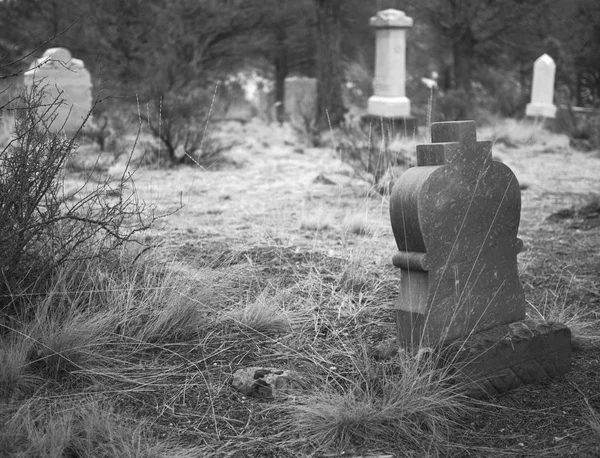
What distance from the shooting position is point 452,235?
3410 mm

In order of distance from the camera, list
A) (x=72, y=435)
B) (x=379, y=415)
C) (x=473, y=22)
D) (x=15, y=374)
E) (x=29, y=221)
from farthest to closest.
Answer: (x=473, y=22) < (x=29, y=221) < (x=15, y=374) < (x=379, y=415) < (x=72, y=435)

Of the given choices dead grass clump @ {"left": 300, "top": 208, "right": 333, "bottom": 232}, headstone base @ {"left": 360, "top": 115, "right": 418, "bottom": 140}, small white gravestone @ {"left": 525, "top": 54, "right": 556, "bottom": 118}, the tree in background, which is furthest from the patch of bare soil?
the tree in background

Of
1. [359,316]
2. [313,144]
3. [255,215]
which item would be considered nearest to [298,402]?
[359,316]

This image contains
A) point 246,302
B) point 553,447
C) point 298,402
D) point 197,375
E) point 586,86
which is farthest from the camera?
point 586,86

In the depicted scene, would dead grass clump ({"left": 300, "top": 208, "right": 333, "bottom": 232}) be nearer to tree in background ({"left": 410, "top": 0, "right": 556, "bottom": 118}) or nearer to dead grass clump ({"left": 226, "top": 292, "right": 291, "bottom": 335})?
dead grass clump ({"left": 226, "top": 292, "right": 291, "bottom": 335})

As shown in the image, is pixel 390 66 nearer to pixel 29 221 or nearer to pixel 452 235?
pixel 452 235

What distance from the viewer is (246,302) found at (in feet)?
13.0

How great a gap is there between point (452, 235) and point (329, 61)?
41.6 feet

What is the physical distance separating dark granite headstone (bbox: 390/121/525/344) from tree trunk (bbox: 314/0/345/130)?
11923mm

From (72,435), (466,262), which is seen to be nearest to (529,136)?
(466,262)

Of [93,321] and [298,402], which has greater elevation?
[93,321]

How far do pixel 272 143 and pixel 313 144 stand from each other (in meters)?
0.86

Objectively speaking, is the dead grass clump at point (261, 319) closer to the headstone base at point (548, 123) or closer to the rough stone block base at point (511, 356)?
the rough stone block base at point (511, 356)

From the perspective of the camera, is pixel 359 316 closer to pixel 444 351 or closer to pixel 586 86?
pixel 444 351
